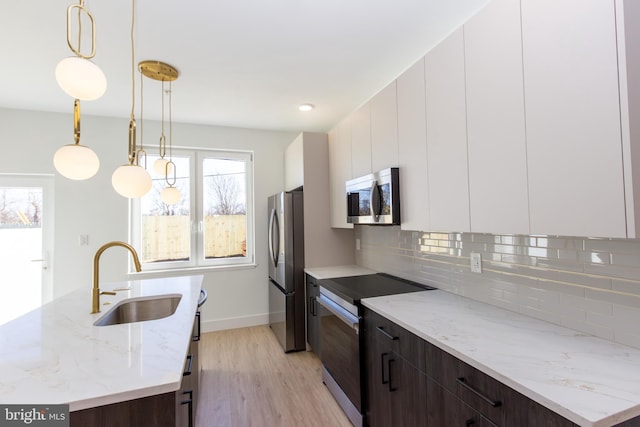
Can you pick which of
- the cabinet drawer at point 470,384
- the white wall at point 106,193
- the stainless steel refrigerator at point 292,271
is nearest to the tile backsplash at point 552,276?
the cabinet drawer at point 470,384

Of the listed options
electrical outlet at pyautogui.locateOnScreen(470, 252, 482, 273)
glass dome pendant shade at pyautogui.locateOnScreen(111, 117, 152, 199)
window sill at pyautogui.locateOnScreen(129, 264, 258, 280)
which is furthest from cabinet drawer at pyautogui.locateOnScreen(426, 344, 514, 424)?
window sill at pyautogui.locateOnScreen(129, 264, 258, 280)

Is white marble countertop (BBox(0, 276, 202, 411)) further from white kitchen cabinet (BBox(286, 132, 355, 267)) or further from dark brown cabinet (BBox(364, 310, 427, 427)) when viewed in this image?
white kitchen cabinet (BBox(286, 132, 355, 267))

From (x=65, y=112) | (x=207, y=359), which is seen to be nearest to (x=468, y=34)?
(x=207, y=359)

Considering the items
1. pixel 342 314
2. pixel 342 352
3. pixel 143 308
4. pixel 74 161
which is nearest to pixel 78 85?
pixel 74 161

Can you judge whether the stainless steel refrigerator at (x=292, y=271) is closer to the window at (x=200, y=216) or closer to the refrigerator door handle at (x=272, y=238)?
the refrigerator door handle at (x=272, y=238)

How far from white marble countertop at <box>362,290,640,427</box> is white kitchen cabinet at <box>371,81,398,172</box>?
1035 mm

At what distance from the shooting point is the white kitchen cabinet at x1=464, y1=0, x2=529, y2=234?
3.98 feet

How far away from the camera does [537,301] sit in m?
1.47

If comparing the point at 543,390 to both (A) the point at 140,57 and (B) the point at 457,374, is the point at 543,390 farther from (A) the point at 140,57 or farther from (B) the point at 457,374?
(A) the point at 140,57

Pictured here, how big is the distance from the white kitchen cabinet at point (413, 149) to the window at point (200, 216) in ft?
8.44

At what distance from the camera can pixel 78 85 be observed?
1.06m

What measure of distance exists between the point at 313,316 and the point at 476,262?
1648mm

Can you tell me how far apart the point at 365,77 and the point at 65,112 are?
327 centimetres

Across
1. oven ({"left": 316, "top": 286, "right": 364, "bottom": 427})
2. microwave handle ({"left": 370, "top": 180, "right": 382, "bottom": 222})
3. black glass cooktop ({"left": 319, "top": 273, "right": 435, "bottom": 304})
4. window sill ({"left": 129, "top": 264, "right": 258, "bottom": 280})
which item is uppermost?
microwave handle ({"left": 370, "top": 180, "right": 382, "bottom": 222})
